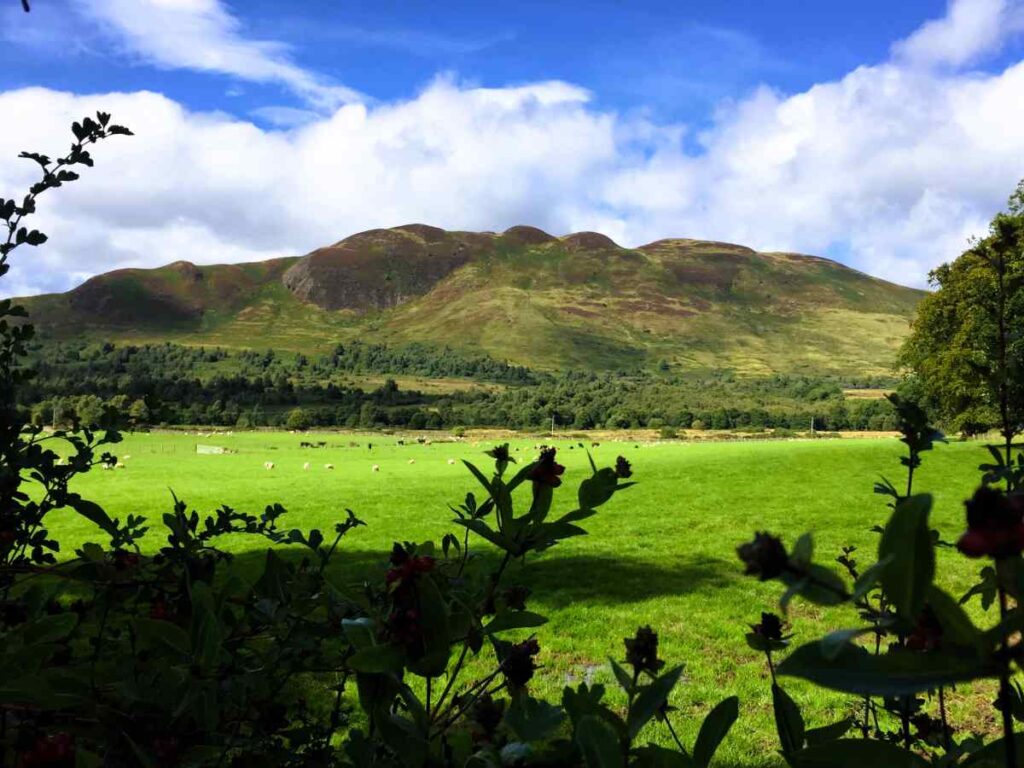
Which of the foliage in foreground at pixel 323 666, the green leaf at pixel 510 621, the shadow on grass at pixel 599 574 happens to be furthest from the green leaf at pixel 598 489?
the shadow on grass at pixel 599 574

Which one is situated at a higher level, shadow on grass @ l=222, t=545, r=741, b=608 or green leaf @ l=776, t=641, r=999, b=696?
green leaf @ l=776, t=641, r=999, b=696

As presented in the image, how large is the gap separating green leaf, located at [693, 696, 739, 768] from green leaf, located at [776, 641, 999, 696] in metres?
0.46

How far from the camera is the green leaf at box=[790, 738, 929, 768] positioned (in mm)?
732

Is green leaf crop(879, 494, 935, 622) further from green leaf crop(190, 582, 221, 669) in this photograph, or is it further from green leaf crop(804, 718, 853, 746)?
green leaf crop(190, 582, 221, 669)

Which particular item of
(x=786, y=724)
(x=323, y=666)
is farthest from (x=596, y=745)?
(x=323, y=666)

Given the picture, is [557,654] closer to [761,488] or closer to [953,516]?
[953,516]

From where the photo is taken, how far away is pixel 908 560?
589 mm

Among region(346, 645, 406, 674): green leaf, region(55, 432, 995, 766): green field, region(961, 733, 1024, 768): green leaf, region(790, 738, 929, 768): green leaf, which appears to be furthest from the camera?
region(55, 432, 995, 766): green field

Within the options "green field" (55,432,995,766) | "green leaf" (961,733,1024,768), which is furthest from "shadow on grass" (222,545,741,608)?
"green leaf" (961,733,1024,768)

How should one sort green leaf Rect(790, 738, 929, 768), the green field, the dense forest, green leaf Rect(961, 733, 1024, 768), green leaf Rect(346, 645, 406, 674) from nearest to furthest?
green leaf Rect(790, 738, 929, 768) → green leaf Rect(961, 733, 1024, 768) → green leaf Rect(346, 645, 406, 674) → the green field → the dense forest

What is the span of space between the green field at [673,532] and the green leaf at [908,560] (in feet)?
3.90

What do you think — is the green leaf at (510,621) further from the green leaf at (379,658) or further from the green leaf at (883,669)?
the green leaf at (883,669)

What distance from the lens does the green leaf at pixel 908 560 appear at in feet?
1.88

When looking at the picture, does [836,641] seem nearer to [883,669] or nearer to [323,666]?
[883,669]
